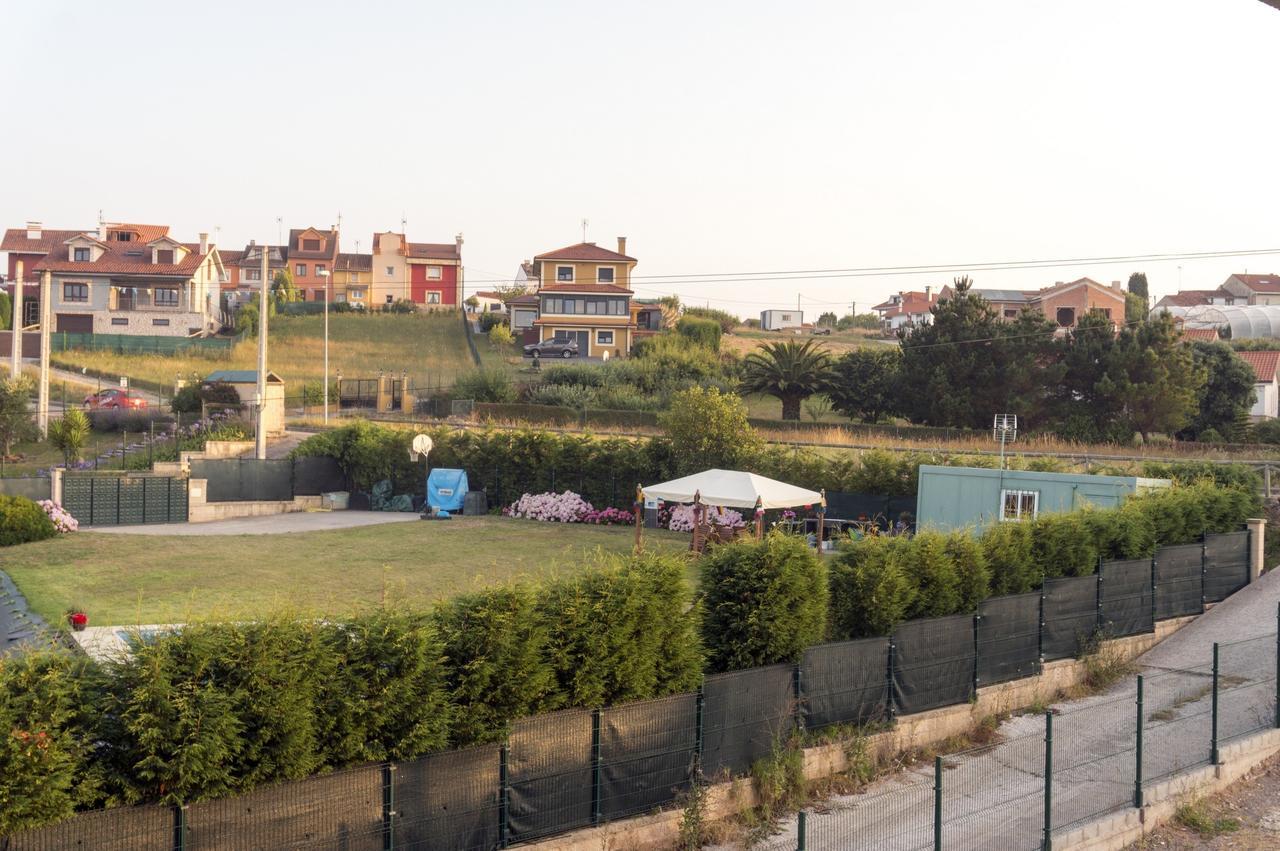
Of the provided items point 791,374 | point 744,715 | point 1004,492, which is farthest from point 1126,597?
point 791,374

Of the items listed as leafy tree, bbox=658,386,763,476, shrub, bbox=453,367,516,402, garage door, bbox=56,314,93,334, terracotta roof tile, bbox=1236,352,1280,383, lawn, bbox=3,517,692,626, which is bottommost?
lawn, bbox=3,517,692,626

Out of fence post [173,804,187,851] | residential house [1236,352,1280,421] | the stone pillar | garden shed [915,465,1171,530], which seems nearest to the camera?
fence post [173,804,187,851]

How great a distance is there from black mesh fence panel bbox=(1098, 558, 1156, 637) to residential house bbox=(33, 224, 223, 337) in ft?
231

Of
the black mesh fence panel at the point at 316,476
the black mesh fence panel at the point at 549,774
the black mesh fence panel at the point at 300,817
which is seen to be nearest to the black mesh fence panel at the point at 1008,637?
the black mesh fence panel at the point at 549,774

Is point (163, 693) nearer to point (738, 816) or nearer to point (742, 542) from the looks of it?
point (738, 816)

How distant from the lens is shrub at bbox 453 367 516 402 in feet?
179

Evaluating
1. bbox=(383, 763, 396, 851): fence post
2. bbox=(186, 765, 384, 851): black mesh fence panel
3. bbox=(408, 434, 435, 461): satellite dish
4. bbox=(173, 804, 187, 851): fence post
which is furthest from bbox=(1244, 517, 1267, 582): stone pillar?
bbox=(408, 434, 435, 461): satellite dish

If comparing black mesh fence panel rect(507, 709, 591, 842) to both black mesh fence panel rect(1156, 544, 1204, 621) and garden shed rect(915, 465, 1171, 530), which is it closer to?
black mesh fence panel rect(1156, 544, 1204, 621)

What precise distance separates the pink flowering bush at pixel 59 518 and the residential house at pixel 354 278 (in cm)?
7599

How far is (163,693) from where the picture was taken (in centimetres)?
828

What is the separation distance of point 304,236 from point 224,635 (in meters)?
112

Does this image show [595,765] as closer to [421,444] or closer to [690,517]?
[690,517]

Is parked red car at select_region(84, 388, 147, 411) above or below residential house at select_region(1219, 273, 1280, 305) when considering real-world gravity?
below

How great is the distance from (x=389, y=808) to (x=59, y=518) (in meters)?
25.2
